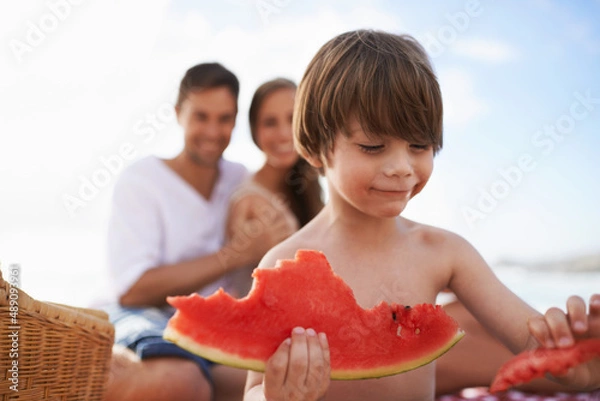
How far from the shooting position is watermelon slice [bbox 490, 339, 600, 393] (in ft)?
3.73

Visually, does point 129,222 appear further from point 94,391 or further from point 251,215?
point 94,391

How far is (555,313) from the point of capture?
3.99 ft

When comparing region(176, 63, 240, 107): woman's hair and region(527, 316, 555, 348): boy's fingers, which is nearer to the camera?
region(527, 316, 555, 348): boy's fingers

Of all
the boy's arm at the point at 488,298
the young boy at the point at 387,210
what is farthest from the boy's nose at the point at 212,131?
the boy's arm at the point at 488,298

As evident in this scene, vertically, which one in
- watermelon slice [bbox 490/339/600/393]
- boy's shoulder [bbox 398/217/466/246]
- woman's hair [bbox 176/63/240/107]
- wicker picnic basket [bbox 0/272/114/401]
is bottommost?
wicker picnic basket [bbox 0/272/114/401]

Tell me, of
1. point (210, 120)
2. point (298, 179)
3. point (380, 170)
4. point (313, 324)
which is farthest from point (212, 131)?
point (313, 324)

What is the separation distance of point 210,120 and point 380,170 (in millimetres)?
1368

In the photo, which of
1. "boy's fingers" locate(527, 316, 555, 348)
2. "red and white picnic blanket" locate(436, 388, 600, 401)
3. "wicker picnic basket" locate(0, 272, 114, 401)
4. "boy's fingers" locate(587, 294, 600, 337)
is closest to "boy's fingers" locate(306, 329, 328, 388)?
"boy's fingers" locate(527, 316, 555, 348)

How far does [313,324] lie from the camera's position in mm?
1207

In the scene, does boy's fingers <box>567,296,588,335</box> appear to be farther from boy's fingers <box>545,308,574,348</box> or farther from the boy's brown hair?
the boy's brown hair

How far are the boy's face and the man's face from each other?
1.22m

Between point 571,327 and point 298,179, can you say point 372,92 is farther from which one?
point 298,179

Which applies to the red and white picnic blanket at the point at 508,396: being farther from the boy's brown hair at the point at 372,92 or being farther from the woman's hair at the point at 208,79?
the woman's hair at the point at 208,79

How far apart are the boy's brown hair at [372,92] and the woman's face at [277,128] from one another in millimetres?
950
